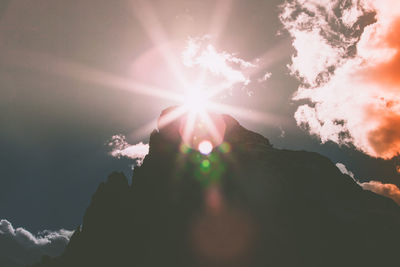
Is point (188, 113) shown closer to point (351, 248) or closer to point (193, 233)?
point (193, 233)

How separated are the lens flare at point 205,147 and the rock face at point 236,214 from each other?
9.53 ft

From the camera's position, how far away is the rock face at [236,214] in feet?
136

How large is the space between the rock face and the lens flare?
9.53 feet

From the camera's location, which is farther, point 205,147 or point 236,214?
point 205,147

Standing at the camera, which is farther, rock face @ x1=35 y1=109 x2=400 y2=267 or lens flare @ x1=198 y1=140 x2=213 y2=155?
lens flare @ x1=198 y1=140 x2=213 y2=155

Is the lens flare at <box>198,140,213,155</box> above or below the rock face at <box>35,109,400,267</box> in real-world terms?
above

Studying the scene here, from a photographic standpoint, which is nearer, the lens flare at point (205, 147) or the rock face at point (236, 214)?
the rock face at point (236, 214)

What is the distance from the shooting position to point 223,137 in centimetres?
8288

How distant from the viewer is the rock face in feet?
136

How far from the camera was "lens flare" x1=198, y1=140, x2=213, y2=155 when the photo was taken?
78562 millimetres

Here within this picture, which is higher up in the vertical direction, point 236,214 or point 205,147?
point 205,147

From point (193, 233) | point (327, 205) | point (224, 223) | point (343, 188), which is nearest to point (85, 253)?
point (193, 233)

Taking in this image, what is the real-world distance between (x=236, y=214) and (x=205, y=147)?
3428cm

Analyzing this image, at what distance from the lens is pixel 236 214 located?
5222 cm
